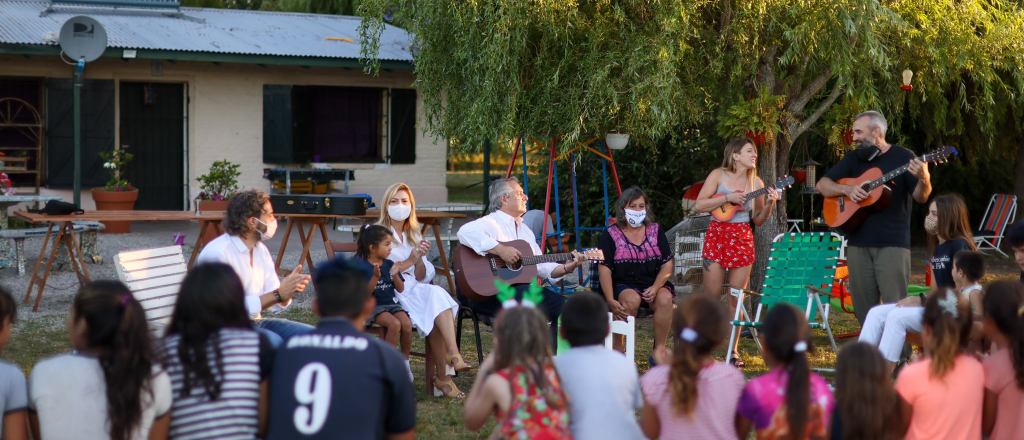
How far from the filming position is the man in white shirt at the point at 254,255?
14.8 feet

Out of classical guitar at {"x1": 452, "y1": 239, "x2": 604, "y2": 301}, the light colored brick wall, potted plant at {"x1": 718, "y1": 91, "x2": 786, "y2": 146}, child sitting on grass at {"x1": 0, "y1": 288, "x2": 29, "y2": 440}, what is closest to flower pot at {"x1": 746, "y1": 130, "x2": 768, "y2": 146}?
potted plant at {"x1": 718, "y1": 91, "x2": 786, "y2": 146}

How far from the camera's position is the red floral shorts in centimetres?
626

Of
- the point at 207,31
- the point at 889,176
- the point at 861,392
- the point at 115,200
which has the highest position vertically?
the point at 207,31

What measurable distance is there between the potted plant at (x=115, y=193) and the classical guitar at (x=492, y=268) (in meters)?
7.88

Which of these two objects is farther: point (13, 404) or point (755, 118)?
point (755, 118)

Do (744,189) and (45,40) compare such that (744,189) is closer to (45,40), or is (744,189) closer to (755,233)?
(755,233)

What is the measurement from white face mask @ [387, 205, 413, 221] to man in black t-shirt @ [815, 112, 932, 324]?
2622 mm

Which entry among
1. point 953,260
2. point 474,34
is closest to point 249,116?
point 474,34

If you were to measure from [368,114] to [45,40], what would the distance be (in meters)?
4.77

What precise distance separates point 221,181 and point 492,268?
7.80 metres

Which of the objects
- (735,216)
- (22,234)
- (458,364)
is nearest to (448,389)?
(458,364)

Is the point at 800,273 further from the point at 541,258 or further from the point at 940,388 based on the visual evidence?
the point at 940,388

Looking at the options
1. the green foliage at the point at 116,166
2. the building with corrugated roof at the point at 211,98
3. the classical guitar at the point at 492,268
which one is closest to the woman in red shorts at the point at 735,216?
the classical guitar at the point at 492,268

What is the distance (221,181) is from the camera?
12625mm
